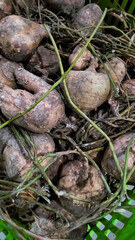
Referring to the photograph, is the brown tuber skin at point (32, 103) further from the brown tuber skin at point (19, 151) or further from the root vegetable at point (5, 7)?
the root vegetable at point (5, 7)

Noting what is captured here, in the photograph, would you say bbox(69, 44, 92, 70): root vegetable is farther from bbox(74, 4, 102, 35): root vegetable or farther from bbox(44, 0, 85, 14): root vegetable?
bbox(44, 0, 85, 14): root vegetable

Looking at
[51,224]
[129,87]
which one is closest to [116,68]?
[129,87]

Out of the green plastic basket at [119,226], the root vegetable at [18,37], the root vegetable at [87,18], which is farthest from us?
the root vegetable at [87,18]

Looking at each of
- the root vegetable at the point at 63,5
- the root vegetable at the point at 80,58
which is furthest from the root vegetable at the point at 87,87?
the root vegetable at the point at 63,5

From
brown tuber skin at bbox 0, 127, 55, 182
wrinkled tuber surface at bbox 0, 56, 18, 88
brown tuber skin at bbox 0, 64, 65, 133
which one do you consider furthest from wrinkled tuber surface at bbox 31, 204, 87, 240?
wrinkled tuber surface at bbox 0, 56, 18, 88

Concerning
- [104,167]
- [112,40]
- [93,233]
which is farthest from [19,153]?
→ [112,40]

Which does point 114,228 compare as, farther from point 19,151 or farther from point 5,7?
point 5,7

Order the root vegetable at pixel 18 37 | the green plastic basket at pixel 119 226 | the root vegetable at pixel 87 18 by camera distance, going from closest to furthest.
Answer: the green plastic basket at pixel 119 226 < the root vegetable at pixel 18 37 < the root vegetable at pixel 87 18
